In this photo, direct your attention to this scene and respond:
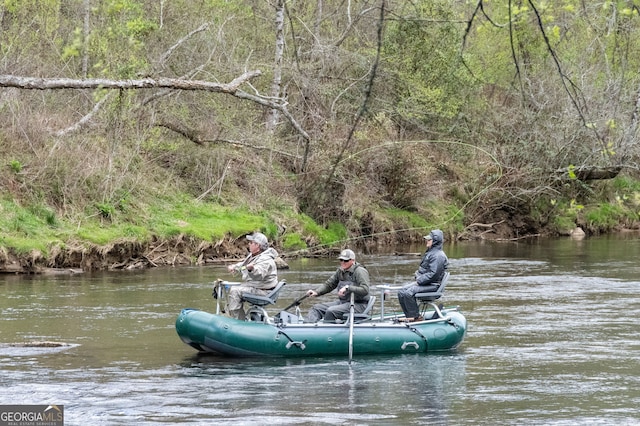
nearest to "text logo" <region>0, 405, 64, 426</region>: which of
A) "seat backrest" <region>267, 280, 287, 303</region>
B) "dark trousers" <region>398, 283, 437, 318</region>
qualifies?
"seat backrest" <region>267, 280, 287, 303</region>

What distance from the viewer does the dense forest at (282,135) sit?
2230cm

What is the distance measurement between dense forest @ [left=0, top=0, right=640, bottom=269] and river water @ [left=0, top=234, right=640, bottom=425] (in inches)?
118

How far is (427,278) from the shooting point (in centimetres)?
1335

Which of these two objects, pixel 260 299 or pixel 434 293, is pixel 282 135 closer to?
pixel 434 293

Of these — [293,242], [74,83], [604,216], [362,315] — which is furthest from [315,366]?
[604,216]

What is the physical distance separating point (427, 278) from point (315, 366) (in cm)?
199

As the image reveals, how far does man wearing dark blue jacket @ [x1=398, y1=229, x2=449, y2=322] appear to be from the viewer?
1338 centimetres

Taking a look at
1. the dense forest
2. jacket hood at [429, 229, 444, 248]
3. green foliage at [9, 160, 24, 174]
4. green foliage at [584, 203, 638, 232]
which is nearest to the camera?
jacket hood at [429, 229, 444, 248]

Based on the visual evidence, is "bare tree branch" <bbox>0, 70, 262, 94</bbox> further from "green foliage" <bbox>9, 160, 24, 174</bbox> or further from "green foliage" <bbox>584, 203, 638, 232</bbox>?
"green foliage" <bbox>584, 203, 638, 232</bbox>

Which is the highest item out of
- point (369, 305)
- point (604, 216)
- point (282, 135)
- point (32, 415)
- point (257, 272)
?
point (282, 135)

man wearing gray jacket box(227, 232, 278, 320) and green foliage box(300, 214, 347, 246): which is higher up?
green foliage box(300, 214, 347, 246)

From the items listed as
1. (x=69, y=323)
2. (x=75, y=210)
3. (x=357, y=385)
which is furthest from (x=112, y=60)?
(x=357, y=385)

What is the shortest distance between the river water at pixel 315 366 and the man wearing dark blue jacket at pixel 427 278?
734mm

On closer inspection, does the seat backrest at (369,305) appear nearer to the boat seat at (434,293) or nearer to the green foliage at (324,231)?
the boat seat at (434,293)
